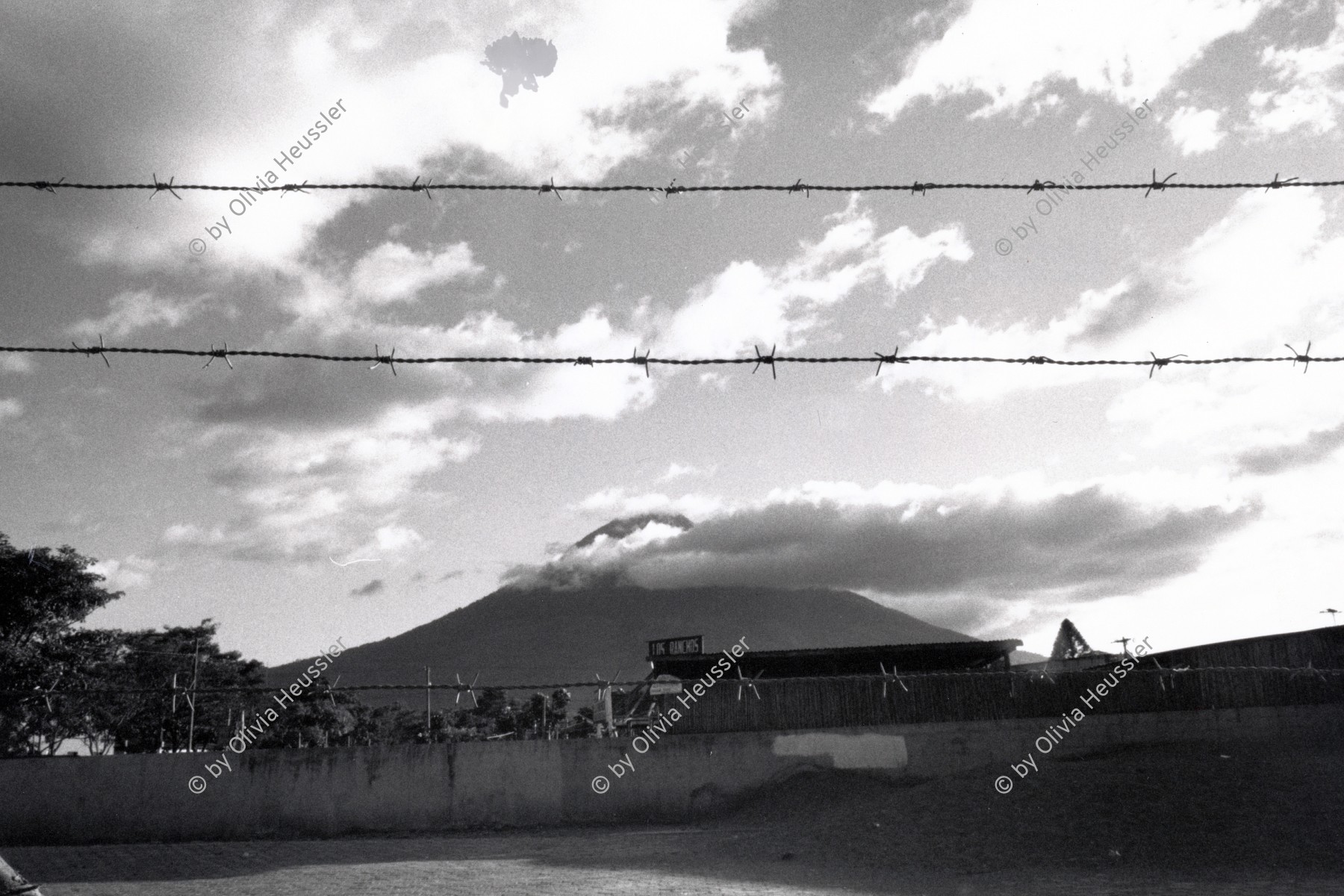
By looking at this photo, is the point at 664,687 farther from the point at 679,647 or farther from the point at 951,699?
the point at 951,699

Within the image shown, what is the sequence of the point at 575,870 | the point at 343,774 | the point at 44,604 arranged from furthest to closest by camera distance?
the point at 44,604, the point at 343,774, the point at 575,870

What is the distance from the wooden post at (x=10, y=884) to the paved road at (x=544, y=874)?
596 centimetres

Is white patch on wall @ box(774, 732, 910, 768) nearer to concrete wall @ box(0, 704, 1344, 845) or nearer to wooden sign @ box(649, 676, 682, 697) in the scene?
concrete wall @ box(0, 704, 1344, 845)

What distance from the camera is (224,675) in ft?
153

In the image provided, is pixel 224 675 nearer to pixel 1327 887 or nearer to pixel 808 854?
pixel 808 854

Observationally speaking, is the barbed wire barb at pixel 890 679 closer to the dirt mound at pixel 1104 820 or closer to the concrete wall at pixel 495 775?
the concrete wall at pixel 495 775

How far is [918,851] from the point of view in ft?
43.0

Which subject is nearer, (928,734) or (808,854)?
(808,854)

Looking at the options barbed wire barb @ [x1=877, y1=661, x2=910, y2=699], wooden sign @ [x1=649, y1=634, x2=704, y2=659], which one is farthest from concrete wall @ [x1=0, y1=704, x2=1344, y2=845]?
wooden sign @ [x1=649, y1=634, x2=704, y2=659]

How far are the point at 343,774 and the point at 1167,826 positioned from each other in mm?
12635

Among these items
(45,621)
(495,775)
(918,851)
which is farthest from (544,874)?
(45,621)

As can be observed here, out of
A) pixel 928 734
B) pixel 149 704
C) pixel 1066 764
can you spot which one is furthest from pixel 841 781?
pixel 149 704

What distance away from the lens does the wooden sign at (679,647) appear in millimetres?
24330

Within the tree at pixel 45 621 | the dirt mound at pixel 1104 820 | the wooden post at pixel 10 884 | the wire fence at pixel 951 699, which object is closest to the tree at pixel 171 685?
the tree at pixel 45 621
